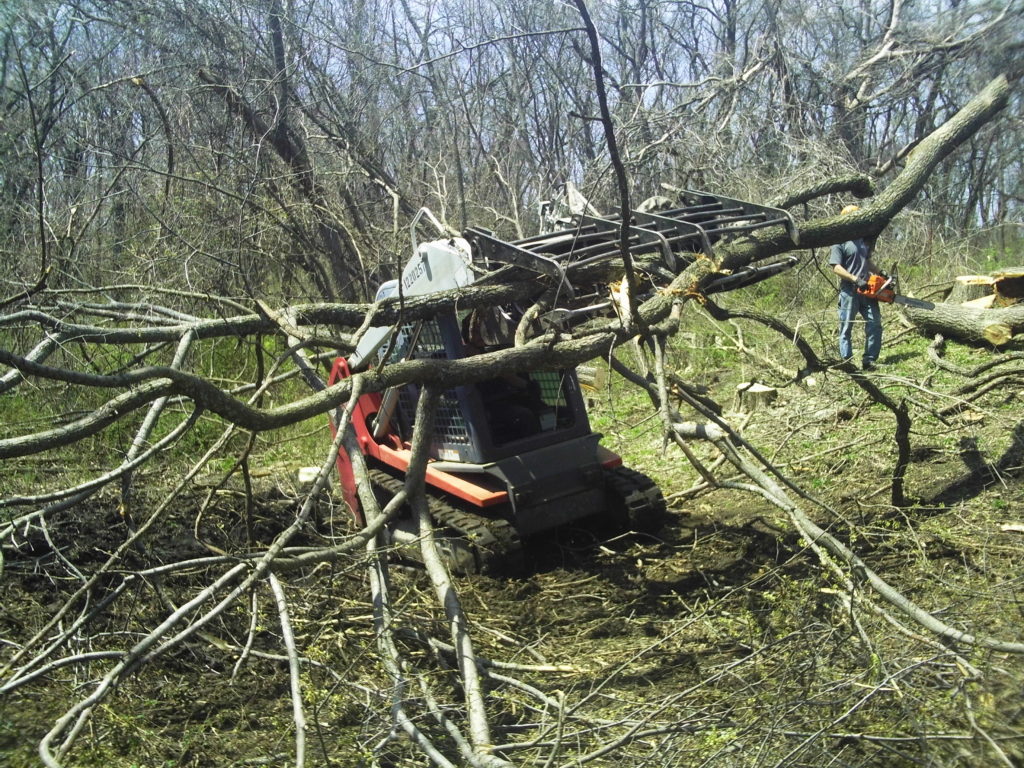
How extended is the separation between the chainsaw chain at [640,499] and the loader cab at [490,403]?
1.31ft

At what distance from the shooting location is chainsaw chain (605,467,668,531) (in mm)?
5500

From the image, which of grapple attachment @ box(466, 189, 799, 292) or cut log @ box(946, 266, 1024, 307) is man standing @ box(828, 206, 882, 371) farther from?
grapple attachment @ box(466, 189, 799, 292)

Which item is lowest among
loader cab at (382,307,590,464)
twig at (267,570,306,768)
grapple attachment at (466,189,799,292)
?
twig at (267,570,306,768)

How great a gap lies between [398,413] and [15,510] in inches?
97.9

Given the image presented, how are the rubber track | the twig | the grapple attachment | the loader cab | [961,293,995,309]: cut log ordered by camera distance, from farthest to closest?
1. [961,293,995,309]: cut log
2. the loader cab
3. the rubber track
4. the grapple attachment
5. the twig

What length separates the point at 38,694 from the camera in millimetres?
3973

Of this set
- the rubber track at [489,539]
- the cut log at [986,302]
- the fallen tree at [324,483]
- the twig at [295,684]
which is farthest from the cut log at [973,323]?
the twig at [295,684]

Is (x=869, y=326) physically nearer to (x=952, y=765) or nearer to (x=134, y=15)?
(x=952, y=765)

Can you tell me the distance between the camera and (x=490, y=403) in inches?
218

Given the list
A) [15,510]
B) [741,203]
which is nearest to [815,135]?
[741,203]

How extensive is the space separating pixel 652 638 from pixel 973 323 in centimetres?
513

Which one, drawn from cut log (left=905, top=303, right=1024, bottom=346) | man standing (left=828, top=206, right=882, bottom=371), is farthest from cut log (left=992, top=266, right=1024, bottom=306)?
man standing (left=828, top=206, right=882, bottom=371)

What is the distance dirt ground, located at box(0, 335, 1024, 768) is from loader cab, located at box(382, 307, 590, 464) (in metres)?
0.74

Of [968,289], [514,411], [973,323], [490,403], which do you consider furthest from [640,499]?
[968,289]
